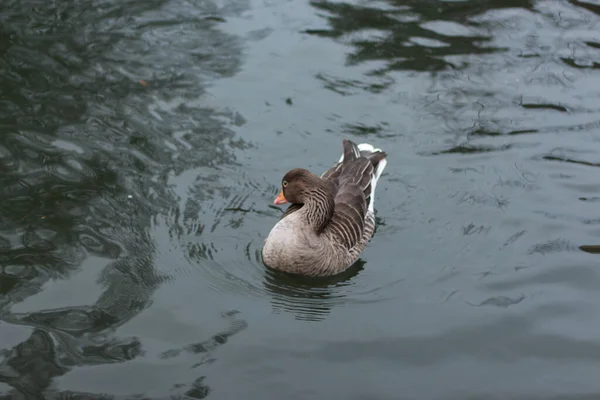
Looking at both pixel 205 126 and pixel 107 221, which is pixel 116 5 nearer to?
pixel 205 126

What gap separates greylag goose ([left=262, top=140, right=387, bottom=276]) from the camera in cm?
874

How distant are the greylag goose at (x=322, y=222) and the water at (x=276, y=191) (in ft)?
0.68

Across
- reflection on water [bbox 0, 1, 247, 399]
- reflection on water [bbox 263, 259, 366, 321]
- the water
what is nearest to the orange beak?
the water

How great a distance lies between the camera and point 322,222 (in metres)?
9.18

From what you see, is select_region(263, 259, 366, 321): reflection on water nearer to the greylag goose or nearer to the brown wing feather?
the greylag goose

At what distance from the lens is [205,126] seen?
11.3 meters

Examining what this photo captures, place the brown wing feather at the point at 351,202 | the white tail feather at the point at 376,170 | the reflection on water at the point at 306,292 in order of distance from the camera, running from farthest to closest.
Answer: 1. the white tail feather at the point at 376,170
2. the brown wing feather at the point at 351,202
3. the reflection on water at the point at 306,292

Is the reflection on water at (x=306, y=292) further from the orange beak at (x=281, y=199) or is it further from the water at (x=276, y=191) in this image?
the orange beak at (x=281, y=199)

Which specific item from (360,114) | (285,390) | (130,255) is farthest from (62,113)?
(285,390)

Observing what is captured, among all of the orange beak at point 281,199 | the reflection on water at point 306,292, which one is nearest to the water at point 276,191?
the reflection on water at point 306,292

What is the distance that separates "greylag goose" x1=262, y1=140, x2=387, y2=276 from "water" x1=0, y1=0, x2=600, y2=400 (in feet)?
0.68

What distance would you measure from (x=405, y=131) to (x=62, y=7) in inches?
260

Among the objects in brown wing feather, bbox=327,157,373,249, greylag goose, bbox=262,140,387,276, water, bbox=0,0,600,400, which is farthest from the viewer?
brown wing feather, bbox=327,157,373,249

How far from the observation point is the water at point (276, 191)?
293 inches
